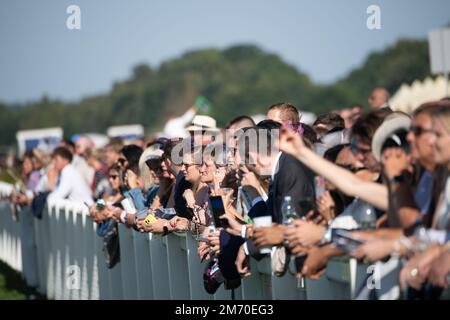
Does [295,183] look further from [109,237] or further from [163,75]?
[163,75]

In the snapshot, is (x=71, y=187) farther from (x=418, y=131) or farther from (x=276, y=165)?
(x=418, y=131)

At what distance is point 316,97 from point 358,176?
11604 centimetres

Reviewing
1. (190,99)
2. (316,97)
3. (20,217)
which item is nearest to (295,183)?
(20,217)

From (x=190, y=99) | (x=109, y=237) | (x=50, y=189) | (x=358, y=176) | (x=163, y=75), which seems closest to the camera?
(x=358, y=176)

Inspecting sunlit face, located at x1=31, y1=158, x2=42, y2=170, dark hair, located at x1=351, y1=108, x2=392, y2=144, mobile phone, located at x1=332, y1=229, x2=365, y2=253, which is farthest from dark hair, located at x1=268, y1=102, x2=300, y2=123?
sunlit face, located at x1=31, y1=158, x2=42, y2=170

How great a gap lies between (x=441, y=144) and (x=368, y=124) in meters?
0.84

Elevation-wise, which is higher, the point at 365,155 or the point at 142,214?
the point at 365,155

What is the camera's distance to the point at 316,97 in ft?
404

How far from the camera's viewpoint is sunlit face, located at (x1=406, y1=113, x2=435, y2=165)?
6461mm

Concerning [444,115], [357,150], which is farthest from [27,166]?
[444,115]

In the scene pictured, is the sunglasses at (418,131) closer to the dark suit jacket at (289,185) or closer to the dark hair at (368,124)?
the dark hair at (368,124)

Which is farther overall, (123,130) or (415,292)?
(123,130)

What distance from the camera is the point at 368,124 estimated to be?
7164mm
